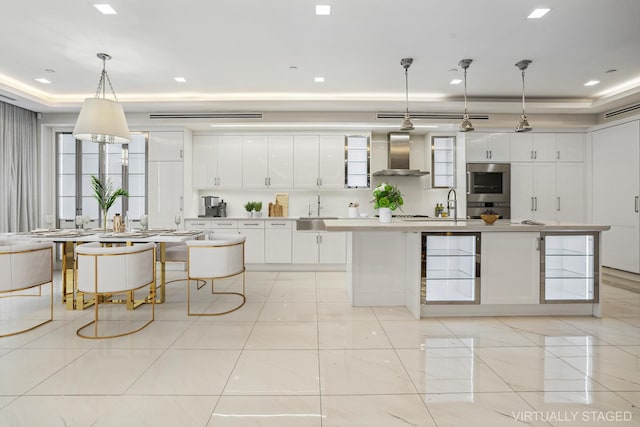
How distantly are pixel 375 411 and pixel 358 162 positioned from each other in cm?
471

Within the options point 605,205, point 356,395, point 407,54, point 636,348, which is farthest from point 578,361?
point 605,205

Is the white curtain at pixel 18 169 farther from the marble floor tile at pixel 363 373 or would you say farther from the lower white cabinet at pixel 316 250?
the marble floor tile at pixel 363 373

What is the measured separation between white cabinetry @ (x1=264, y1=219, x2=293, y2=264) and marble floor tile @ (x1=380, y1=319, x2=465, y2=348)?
9.19 ft

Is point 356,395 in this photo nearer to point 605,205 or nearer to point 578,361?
point 578,361

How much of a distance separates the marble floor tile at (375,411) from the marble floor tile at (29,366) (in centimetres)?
164

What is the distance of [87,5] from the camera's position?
9.76 ft

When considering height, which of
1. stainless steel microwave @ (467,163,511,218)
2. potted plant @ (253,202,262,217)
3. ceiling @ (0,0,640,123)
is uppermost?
ceiling @ (0,0,640,123)

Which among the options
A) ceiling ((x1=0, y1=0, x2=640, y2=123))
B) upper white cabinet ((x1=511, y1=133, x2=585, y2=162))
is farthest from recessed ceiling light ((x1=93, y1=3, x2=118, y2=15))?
upper white cabinet ((x1=511, y1=133, x2=585, y2=162))

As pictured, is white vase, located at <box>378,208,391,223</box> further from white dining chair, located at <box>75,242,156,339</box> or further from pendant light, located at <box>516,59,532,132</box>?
white dining chair, located at <box>75,242,156,339</box>

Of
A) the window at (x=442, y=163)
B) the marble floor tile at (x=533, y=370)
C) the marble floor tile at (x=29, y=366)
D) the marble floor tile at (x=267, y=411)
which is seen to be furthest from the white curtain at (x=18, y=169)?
the window at (x=442, y=163)

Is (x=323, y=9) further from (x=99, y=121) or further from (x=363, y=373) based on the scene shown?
(x=363, y=373)

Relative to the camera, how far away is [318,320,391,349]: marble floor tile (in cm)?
280

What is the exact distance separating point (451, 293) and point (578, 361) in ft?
3.79
